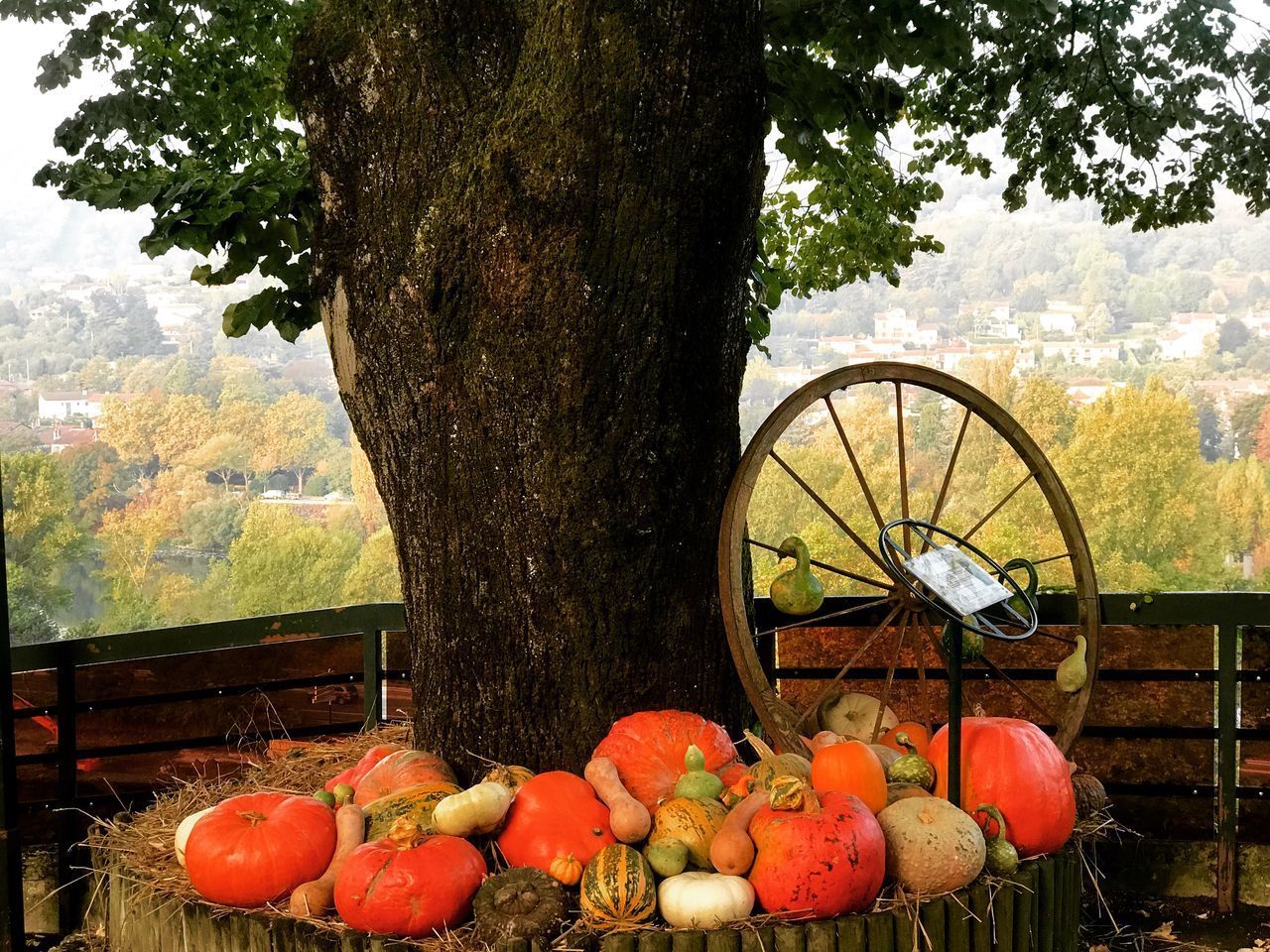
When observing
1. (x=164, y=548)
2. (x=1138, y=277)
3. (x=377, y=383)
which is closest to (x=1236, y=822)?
(x=377, y=383)

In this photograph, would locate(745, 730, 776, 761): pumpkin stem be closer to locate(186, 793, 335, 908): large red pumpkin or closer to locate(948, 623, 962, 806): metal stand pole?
locate(948, 623, 962, 806): metal stand pole

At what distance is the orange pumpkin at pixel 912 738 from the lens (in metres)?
2.79

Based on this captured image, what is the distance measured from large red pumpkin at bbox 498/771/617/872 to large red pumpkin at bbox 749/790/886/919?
323 mm

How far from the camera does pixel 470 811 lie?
7.67ft

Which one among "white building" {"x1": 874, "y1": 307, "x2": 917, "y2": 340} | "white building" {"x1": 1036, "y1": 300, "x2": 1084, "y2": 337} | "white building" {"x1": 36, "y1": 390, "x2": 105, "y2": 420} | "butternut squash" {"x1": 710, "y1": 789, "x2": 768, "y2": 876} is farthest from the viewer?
"white building" {"x1": 1036, "y1": 300, "x2": 1084, "y2": 337}

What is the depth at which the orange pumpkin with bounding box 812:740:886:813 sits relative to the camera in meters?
2.41

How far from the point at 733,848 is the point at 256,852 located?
0.90 meters

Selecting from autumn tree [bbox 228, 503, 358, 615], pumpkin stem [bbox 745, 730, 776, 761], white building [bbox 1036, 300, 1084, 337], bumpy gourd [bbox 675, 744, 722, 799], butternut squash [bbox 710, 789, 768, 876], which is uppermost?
white building [bbox 1036, 300, 1084, 337]

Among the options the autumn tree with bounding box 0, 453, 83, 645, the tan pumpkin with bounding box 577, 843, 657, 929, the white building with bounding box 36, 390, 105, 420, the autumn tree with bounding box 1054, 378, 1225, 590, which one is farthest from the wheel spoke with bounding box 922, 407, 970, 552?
the autumn tree with bounding box 0, 453, 83, 645

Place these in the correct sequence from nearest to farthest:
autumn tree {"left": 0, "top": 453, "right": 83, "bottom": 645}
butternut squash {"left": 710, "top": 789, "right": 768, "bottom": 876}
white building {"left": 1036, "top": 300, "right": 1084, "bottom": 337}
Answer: butternut squash {"left": 710, "top": 789, "right": 768, "bottom": 876}
white building {"left": 1036, "top": 300, "right": 1084, "bottom": 337}
autumn tree {"left": 0, "top": 453, "right": 83, "bottom": 645}

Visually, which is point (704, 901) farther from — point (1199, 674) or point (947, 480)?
point (1199, 674)

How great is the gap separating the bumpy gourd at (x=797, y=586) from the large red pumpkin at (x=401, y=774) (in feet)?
2.83

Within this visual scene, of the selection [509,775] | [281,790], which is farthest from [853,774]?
[281,790]

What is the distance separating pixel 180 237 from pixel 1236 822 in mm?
3585
